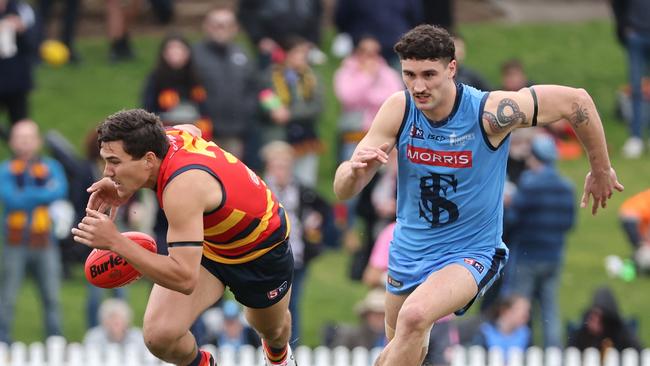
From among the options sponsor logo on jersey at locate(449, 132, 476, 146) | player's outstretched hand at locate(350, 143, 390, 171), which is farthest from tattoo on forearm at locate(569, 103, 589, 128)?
player's outstretched hand at locate(350, 143, 390, 171)

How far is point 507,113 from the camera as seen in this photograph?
9.37 m

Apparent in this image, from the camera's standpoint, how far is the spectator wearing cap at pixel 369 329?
1326 cm

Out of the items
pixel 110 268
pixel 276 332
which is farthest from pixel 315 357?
pixel 110 268

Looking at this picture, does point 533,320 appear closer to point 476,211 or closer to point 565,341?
point 565,341

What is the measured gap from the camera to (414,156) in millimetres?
9461

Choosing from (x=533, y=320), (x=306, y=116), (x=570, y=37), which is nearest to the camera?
(x=533, y=320)

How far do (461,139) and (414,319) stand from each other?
1.10 m

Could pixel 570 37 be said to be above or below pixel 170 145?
above

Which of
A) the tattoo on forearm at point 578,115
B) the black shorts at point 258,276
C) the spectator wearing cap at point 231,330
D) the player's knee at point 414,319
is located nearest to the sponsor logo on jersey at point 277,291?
the black shorts at point 258,276

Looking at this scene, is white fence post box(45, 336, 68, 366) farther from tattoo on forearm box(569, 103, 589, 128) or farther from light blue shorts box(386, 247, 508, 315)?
tattoo on forearm box(569, 103, 589, 128)

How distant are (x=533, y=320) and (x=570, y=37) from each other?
9.47 meters

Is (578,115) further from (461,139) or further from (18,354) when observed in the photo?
(18,354)

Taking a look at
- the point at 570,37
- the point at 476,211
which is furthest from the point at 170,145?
the point at 570,37

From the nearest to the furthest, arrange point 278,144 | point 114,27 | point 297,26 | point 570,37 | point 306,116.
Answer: point 278,144, point 306,116, point 297,26, point 114,27, point 570,37
